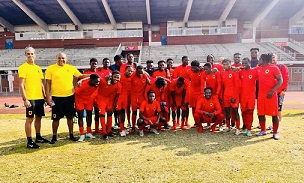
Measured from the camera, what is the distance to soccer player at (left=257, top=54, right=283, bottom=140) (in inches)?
223

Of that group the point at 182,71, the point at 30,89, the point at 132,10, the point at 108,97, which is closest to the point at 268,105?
the point at 182,71

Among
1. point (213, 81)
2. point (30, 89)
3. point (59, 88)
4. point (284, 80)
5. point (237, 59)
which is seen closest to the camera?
point (30, 89)

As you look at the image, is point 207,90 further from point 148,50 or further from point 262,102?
point 148,50

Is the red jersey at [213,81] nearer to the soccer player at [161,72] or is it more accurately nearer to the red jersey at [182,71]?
the red jersey at [182,71]

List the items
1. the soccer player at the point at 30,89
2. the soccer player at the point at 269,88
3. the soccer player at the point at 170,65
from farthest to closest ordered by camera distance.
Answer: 1. the soccer player at the point at 170,65
2. the soccer player at the point at 269,88
3. the soccer player at the point at 30,89

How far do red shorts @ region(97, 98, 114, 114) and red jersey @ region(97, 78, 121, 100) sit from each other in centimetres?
8

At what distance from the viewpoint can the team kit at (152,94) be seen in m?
5.45

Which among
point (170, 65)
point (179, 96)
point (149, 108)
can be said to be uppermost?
point (170, 65)

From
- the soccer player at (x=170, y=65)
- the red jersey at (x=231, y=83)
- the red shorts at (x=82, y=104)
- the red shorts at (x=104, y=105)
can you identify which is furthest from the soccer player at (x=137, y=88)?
the red jersey at (x=231, y=83)

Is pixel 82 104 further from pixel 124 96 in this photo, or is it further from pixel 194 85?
pixel 194 85

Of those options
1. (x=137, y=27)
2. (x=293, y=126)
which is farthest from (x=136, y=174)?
(x=137, y=27)

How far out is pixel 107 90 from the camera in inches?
240

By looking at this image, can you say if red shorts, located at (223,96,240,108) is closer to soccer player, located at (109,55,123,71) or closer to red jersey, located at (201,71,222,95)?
red jersey, located at (201,71,222,95)

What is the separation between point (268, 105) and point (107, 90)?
3.98m
